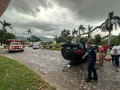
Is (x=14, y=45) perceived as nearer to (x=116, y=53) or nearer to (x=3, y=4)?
(x=116, y=53)

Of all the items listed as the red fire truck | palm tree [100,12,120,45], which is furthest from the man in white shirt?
palm tree [100,12,120,45]

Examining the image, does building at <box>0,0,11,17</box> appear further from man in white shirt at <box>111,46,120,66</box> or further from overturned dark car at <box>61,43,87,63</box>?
man in white shirt at <box>111,46,120,66</box>

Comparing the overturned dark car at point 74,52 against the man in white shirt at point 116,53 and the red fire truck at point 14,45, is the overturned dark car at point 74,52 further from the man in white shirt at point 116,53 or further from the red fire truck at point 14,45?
the red fire truck at point 14,45

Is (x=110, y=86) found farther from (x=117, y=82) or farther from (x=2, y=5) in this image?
Result: (x=2, y=5)

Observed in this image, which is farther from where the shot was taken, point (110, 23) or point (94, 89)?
point (110, 23)

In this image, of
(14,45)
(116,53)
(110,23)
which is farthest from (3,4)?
(110,23)

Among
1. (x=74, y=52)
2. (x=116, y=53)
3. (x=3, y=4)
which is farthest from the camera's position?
(x=116, y=53)

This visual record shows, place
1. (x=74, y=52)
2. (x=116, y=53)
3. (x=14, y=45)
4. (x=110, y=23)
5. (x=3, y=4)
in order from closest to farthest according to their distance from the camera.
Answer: (x=3, y=4)
(x=74, y=52)
(x=116, y=53)
(x=14, y=45)
(x=110, y=23)

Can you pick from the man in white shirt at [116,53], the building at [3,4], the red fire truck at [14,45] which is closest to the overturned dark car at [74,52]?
the man in white shirt at [116,53]

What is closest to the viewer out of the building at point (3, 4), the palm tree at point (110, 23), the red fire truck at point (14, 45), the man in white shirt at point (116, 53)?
the building at point (3, 4)

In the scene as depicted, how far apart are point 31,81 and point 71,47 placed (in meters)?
6.52

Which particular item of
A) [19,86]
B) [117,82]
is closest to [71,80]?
[117,82]

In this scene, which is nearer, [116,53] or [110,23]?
[116,53]

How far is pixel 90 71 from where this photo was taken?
28.6ft
